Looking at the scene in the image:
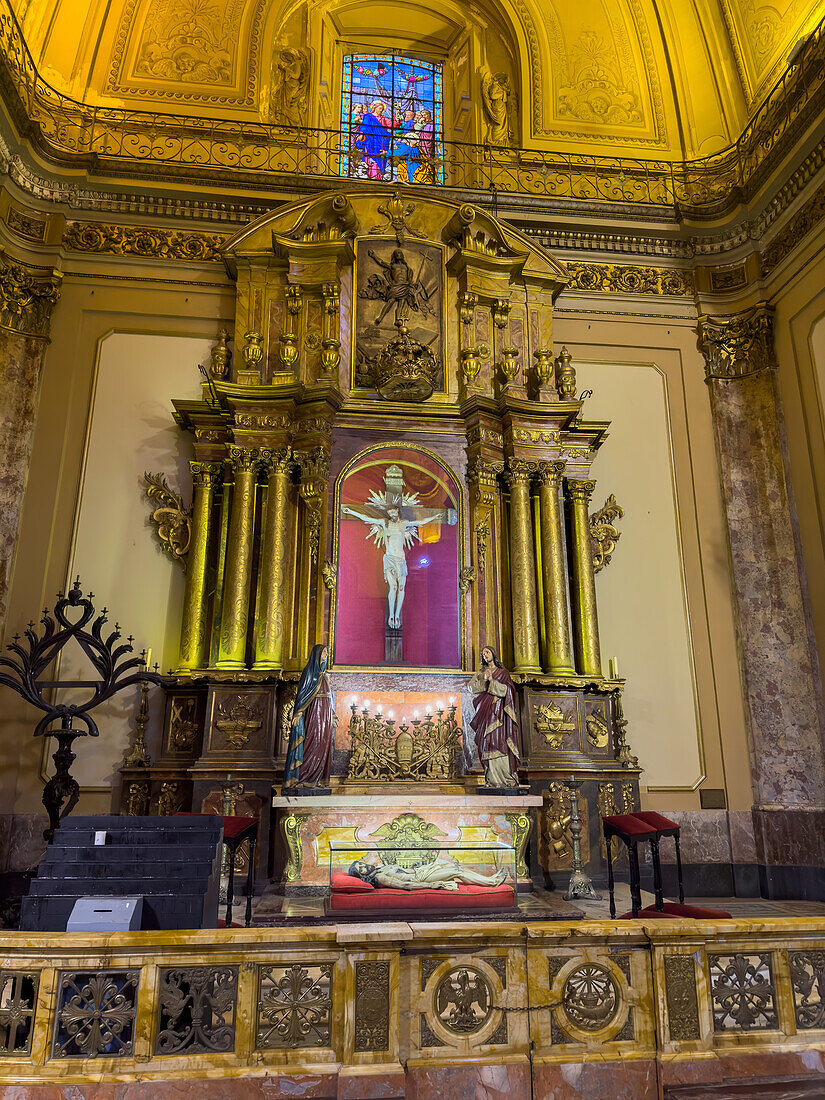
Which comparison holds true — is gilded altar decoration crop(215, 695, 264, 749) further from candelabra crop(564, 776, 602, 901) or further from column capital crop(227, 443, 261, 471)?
candelabra crop(564, 776, 602, 901)

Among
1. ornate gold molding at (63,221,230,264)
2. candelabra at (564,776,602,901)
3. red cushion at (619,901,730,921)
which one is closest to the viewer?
red cushion at (619,901,730,921)

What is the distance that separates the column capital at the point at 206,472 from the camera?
9547 millimetres

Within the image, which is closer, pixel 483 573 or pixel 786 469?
pixel 483 573

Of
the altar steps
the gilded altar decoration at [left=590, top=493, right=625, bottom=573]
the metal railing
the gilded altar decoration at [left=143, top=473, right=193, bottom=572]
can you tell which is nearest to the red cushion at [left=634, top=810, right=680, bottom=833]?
the altar steps

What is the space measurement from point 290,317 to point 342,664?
168 inches

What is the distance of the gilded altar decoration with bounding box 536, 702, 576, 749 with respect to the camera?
29.1 ft

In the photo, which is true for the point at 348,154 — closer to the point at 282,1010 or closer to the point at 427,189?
the point at 427,189

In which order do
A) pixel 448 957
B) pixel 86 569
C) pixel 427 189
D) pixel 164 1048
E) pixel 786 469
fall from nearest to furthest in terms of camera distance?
pixel 164 1048 → pixel 448 957 → pixel 86 569 → pixel 786 469 → pixel 427 189

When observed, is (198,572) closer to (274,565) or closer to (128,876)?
(274,565)

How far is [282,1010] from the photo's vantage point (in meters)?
3.30

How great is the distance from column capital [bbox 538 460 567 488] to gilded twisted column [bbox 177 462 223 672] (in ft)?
12.2

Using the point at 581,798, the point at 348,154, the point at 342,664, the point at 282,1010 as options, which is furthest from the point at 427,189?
the point at 282,1010

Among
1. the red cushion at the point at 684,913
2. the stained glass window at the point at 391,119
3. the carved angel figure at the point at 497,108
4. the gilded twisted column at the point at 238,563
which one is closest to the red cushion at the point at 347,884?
the red cushion at the point at 684,913

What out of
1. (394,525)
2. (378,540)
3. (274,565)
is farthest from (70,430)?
(394,525)
